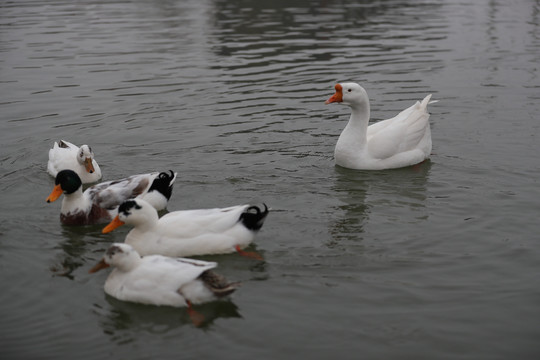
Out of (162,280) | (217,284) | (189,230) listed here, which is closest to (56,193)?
(189,230)

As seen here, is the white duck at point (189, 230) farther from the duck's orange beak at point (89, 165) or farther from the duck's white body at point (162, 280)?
the duck's orange beak at point (89, 165)

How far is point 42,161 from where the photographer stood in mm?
11148

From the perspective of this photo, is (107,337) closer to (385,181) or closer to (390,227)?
(390,227)

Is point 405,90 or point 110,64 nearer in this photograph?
point 405,90

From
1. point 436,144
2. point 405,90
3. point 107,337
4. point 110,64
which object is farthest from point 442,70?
point 107,337

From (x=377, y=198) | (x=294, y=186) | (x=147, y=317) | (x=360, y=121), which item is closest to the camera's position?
(x=147, y=317)

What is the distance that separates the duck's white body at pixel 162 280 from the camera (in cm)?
664

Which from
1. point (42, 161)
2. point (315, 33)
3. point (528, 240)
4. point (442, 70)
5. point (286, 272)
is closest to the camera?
point (286, 272)

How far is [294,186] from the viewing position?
9.77m

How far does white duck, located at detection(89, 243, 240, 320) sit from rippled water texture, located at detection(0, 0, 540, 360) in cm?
14

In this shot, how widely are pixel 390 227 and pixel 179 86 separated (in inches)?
315

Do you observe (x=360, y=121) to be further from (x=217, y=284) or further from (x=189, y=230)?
(x=217, y=284)

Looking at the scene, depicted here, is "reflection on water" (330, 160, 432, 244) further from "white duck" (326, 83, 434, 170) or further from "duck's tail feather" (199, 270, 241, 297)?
"duck's tail feather" (199, 270, 241, 297)

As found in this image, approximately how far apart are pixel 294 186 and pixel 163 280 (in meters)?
3.46
